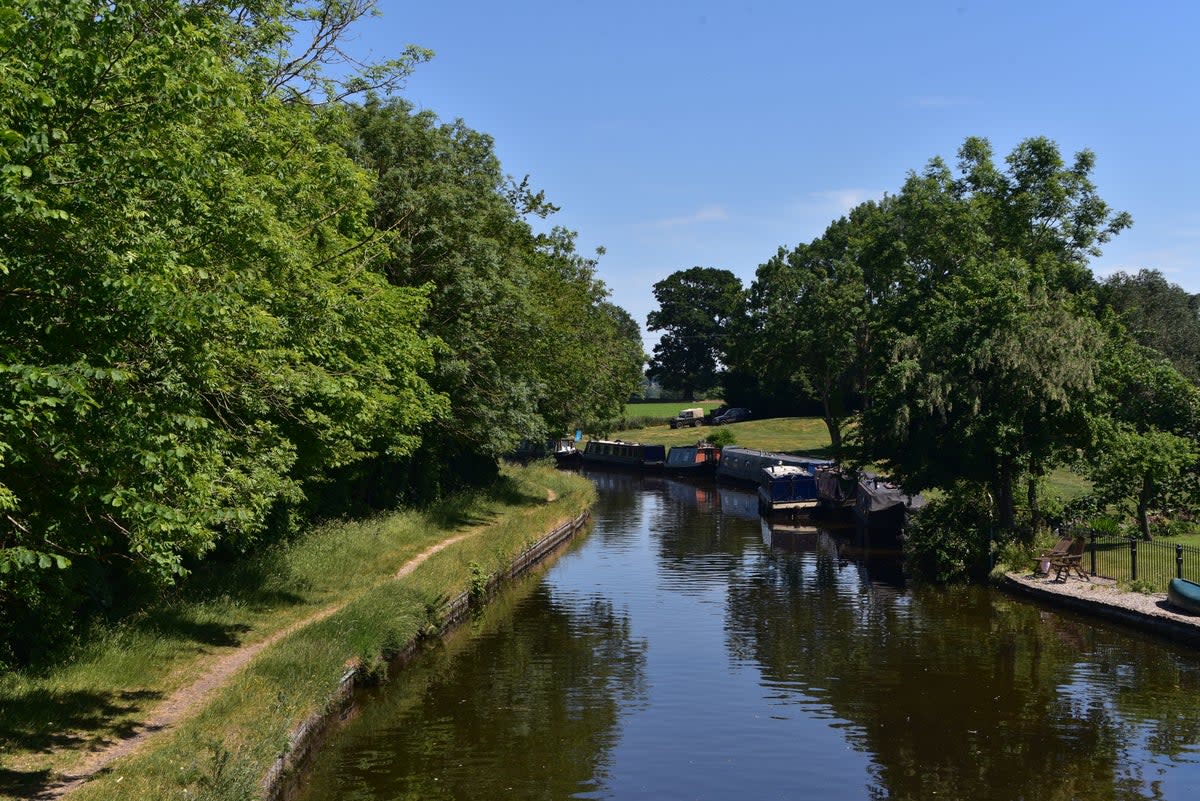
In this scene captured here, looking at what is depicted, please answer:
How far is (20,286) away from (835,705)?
14489 mm

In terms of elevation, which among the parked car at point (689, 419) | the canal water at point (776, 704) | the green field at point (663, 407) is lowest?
the canal water at point (776, 704)

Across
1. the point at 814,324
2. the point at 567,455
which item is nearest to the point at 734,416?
the point at 567,455

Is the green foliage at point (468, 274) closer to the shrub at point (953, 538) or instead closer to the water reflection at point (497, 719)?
the water reflection at point (497, 719)

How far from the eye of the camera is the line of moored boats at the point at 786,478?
4150 centimetres

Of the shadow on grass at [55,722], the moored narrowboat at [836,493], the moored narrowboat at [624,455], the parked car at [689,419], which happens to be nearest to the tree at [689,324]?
the parked car at [689,419]

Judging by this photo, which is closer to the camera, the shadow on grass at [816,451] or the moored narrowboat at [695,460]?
the shadow on grass at [816,451]

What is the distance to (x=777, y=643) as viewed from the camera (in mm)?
24188

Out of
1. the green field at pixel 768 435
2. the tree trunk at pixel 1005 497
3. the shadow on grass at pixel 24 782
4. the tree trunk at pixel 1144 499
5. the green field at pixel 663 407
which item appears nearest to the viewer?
the shadow on grass at pixel 24 782

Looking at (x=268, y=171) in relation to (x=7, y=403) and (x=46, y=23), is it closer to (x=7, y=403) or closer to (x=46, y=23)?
(x=46, y=23)

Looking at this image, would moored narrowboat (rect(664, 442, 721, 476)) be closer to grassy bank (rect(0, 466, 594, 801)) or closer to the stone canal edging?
grassy bank (rect(0, 466, 594, 801))

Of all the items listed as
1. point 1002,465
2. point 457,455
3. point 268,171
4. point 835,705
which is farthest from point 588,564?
point 268,171

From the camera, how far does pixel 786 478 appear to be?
4928 centimetres

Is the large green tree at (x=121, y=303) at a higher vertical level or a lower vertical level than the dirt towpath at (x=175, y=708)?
higher

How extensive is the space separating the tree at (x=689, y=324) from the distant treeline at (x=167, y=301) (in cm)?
10489
